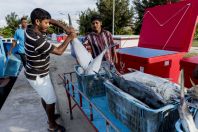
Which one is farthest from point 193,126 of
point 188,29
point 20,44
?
point 20,44

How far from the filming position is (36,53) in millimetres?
2852

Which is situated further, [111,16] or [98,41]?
[111,16]

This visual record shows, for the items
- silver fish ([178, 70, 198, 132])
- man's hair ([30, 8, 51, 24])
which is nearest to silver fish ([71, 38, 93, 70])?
man's hair ([30, 8, 51, 24])

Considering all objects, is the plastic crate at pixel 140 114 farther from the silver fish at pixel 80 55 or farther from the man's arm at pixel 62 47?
the man's arm at pixel 62 47

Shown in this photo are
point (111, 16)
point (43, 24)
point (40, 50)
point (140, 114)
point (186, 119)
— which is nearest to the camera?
point (186, 119)

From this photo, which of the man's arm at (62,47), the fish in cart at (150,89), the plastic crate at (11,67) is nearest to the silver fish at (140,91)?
the fish in cart at (150,89)

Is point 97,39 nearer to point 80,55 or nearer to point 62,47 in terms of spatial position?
point 80,55

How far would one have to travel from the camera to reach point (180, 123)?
145 cm

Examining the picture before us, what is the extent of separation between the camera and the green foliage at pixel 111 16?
2781 cm

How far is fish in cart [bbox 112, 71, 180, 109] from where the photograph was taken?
1742 millimetres

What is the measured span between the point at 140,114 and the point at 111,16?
2690cm

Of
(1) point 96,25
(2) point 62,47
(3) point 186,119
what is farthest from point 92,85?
(3) point 186,119

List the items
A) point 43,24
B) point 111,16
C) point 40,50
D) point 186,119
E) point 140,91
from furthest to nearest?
point 111,16 → point 43,24 → point 40,50 → point 140,91 → point 186,119

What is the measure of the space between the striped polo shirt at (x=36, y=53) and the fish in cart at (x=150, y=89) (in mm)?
1089
